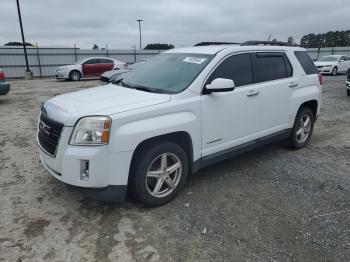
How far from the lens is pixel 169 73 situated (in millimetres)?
4438

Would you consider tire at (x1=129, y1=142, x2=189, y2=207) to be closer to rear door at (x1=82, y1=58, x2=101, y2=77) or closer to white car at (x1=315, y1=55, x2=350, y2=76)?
rear door at (x1=82, y1=58, x2=101, y2=77)

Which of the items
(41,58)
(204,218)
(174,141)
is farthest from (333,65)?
(204,218)

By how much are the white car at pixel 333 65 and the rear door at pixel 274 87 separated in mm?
18984

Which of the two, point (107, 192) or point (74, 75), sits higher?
point (107, 192)

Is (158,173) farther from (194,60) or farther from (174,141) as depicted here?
(194,60)

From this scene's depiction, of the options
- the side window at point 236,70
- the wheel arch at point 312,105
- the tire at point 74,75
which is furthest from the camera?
the tire at point 74,75

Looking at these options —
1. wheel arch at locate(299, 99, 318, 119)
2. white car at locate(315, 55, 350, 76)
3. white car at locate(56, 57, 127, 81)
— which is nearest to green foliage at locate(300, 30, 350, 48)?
white car at locate(315, 55, 350, 76)

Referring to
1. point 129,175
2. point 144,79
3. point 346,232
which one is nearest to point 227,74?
point 144,79

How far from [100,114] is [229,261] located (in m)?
1.82

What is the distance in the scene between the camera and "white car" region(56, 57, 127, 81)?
20.9 meters

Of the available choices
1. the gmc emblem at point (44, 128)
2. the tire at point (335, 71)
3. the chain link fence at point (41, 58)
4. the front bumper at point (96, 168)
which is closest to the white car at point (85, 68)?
the chain link fence at point (41, 58)

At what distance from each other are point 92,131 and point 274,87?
115 inches

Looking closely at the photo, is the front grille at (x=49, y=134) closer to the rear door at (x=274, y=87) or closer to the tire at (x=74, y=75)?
the rear door at (x=274, y=87)

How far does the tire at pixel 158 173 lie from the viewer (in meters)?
3.60
